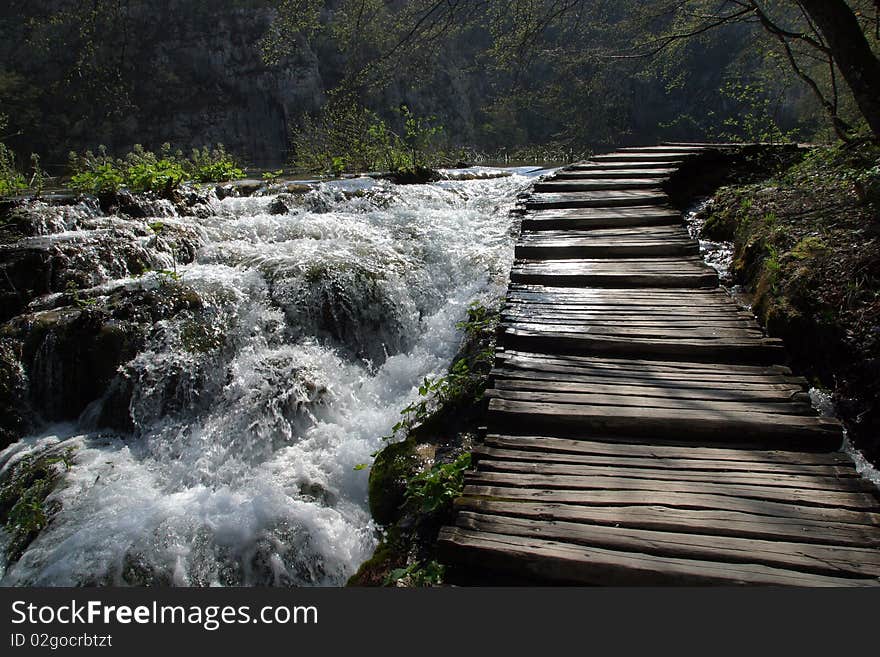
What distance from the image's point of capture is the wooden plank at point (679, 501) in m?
1.92

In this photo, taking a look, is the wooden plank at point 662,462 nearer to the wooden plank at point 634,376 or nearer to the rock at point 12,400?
the wooden plank at point 634,376

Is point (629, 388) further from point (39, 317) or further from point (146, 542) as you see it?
point (39, 317)

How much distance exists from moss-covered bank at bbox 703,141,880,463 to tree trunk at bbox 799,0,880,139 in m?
0.79

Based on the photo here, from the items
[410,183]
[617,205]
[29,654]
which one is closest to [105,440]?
[29,654]

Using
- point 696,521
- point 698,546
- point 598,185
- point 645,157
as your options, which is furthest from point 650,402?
point 645,157

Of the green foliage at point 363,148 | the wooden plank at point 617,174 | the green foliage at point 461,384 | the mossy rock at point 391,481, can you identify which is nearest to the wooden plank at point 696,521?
the mossy rock at point 391,481

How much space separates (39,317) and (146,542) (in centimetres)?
314

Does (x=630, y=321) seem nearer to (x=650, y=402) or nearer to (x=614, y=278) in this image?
(x=614, y=278)

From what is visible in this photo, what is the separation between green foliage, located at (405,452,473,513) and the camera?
8.21ft

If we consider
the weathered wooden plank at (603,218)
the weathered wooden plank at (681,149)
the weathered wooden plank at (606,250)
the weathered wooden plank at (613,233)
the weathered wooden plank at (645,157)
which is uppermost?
the weathered wooden plank at (681,149)

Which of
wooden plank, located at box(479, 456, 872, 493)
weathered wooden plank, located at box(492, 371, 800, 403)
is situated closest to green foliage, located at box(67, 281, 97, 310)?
weathered wooden plank, located at box(492, 371, 800, 403)

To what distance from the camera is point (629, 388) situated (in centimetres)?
279

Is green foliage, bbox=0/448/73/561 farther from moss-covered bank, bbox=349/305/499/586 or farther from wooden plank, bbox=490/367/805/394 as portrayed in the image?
wooden plank, bbox=490/367/805/394

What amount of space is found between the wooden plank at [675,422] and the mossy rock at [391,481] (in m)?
0.89
